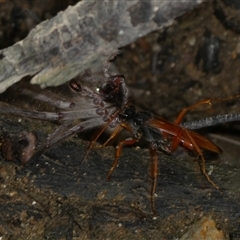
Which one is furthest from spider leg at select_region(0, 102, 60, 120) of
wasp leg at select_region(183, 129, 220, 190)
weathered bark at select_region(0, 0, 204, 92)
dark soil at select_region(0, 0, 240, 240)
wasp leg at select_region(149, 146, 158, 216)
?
wasp leg at select_region(183, 129, 220, 190)

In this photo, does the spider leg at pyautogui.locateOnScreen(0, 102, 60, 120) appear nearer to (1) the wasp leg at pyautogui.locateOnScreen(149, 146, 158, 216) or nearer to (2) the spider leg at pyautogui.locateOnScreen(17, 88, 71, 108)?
(2) the spider leg at pyautogui.locateOnScreen(17, 88, 71, 108)

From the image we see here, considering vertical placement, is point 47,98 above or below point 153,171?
above

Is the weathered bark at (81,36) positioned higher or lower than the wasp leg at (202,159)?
A: higher

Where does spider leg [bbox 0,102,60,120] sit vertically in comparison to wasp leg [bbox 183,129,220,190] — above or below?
A: above

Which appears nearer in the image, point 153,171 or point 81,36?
point 81,36

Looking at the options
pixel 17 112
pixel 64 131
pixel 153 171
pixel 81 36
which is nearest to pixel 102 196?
pixel 153 171

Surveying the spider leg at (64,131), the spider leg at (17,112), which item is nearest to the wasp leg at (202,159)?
the spider leg at (64,131)

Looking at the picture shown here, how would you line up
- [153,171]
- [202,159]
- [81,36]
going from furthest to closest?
[202,159] → [153,171] → [81,36]

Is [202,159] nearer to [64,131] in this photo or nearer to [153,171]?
[153,171]

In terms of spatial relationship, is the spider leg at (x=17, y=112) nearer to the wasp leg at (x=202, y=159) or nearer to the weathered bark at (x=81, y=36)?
the weathered bark at (x=81, y=36)
